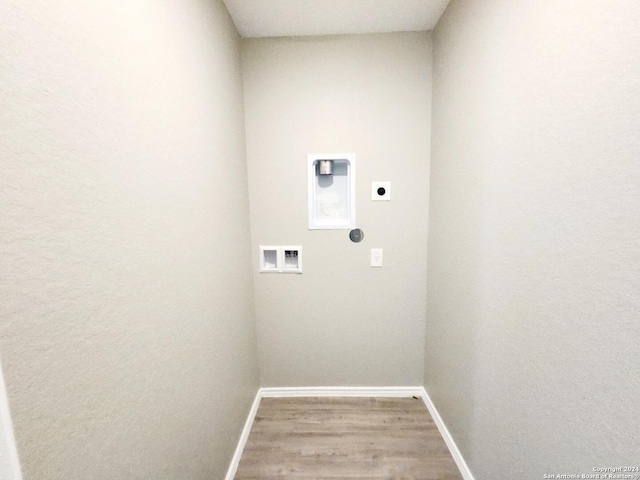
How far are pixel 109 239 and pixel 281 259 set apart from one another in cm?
126

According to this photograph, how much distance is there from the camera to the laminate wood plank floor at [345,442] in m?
1.44

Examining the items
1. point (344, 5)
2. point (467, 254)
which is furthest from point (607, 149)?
point (344, 5)

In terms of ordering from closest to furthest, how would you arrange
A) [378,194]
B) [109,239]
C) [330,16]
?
[109,239], [330,16], [378,194]

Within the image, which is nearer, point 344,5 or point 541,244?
point 541,244

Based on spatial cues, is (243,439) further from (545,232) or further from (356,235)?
(545,232)

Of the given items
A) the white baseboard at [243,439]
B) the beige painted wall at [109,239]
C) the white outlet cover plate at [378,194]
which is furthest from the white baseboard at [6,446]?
the white outlet cover plate at [378,194]

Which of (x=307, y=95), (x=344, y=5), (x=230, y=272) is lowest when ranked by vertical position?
(x=230, y=272)

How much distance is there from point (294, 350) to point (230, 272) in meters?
0.88

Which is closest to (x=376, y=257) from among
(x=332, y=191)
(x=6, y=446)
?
(x=332, y=191)

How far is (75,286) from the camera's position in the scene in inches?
22.0

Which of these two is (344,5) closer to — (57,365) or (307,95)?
(307,95)

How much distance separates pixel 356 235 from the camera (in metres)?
1.84

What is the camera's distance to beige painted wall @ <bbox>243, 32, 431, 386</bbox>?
5.59 feet

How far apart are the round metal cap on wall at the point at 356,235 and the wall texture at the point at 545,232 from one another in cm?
59
